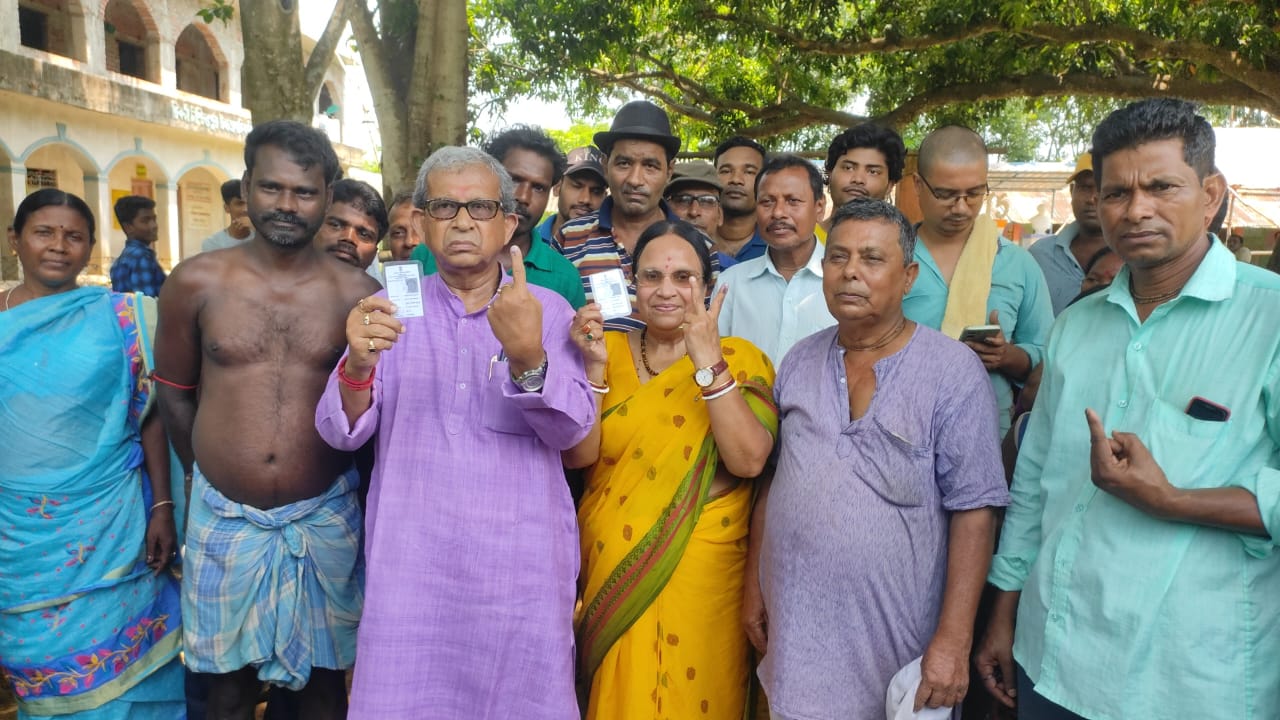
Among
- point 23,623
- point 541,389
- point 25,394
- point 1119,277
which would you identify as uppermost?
point 1119,277

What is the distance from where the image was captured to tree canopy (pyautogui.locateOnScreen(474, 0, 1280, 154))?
310 inches

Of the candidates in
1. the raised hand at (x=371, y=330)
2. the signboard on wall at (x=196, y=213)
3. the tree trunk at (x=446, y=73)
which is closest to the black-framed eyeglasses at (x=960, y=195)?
the raised hand at (x=371, y=330)

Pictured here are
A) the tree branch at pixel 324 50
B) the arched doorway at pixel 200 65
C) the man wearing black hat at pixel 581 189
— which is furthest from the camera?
the arched doorway at pixel 200 65

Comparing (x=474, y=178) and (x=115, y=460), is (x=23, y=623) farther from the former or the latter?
(x=474, y=178)

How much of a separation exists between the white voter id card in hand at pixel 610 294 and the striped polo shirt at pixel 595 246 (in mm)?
1013

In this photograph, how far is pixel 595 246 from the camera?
3.90 m

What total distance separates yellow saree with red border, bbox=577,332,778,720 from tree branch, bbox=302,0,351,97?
12.4 feet

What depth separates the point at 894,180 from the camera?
3.91m

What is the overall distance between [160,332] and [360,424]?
0.91 m

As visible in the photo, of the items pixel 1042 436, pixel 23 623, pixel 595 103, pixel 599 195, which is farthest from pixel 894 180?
pixel 595 103

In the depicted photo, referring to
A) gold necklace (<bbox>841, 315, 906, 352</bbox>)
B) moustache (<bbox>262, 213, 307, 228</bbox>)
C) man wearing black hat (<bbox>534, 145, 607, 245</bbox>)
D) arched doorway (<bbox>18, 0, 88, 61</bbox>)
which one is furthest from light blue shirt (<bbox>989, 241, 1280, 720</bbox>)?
arched doorway (<bbox>18, 0, 88, 61</bbox>)

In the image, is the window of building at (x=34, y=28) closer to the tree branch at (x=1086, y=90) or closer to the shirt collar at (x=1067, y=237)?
the tree branch at (x=1086, y=90)

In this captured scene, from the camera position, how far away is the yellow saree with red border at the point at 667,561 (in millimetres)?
2641

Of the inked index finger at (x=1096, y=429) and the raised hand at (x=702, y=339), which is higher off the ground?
the raised hand at (x=702, y=339)
